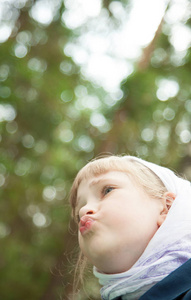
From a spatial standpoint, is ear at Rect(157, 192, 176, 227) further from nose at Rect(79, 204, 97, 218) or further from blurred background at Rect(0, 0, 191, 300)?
blurred background at Rect(0, 0, 191, 300)

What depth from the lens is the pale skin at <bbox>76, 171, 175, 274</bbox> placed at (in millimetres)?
1566

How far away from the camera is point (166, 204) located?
5.83ft

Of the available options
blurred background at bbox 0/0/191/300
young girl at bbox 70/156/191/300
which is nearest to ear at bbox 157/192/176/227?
young girl at bbox 70/156/191/300

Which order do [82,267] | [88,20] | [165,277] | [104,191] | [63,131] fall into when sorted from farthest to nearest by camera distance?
[63,131] → [88,20] → [82,267] → [104,191] → [165,277]

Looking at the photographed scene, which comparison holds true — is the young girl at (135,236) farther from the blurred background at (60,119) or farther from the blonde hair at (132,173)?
the blurred background at (60,119)

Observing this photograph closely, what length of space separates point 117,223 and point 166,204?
1.00 feet

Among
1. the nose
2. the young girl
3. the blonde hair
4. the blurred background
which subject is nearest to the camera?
the young girl

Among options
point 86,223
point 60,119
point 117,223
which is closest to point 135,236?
point 117,223

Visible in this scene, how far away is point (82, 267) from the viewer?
2207mm

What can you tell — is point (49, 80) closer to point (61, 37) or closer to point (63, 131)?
point (61, 37)

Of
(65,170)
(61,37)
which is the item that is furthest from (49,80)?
(65,170)

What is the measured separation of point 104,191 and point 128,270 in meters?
0.36

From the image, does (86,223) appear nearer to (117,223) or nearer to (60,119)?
(117,223)

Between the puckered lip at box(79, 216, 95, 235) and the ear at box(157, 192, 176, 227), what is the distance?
30cm
